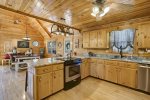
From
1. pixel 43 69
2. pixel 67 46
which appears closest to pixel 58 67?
pixel 43 69

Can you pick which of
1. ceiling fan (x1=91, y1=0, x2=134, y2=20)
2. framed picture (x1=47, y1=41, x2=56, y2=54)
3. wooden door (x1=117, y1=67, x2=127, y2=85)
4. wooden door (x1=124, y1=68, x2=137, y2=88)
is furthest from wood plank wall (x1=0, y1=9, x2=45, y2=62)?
wooden door (x1=124, y1=68, x2=137, y2=88)

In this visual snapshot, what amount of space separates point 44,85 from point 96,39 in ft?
10.0

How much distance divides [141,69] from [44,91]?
9.45 ft

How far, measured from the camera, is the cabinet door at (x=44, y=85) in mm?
2437

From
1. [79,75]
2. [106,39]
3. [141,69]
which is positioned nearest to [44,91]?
[79,75]

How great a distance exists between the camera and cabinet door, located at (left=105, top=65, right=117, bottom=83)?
363 cm

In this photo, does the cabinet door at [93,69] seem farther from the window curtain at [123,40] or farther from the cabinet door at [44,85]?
the cabinet door at [44,85]

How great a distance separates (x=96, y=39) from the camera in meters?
4.58

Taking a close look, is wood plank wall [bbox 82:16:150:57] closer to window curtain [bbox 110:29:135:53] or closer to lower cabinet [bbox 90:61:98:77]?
window curtain [bbox 110:29:135:53]

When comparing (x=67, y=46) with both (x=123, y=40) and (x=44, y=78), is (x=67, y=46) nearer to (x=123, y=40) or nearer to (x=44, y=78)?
(x=123, y=40)

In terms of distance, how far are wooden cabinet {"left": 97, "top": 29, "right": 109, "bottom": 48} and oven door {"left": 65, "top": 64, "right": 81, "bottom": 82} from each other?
1.53 meters

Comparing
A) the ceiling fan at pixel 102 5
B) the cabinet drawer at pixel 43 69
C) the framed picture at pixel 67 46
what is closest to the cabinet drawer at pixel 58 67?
the cabinet drawer at pixel 43 69

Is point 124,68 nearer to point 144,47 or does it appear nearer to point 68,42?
point 144,47

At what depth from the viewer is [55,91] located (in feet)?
9.39
